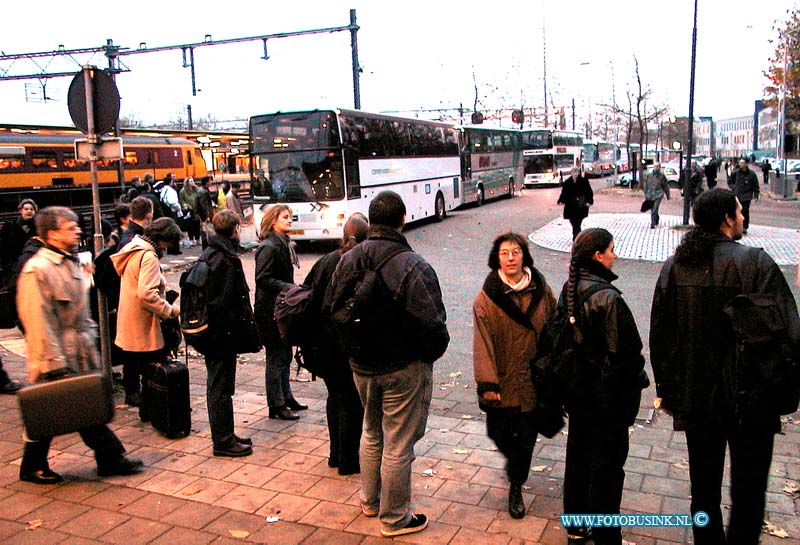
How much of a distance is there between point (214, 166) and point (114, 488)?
41.4 metres

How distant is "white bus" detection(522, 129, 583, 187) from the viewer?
4538 cm

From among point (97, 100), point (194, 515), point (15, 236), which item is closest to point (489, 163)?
point (15, 236)

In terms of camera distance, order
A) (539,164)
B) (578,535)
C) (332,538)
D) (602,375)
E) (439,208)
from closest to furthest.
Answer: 1. (602,375)
2. (578,535)
3. (332,538)
4. (439,208)
5. (539,164)

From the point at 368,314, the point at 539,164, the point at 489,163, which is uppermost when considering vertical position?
the point at 489,163

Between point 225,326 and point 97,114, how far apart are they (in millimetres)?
2466

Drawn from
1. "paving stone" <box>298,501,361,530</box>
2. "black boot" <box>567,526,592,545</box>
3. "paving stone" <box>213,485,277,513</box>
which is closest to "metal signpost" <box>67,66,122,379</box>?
"paving stone" <box>213,485,277,513</box>

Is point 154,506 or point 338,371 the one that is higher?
point 338,371

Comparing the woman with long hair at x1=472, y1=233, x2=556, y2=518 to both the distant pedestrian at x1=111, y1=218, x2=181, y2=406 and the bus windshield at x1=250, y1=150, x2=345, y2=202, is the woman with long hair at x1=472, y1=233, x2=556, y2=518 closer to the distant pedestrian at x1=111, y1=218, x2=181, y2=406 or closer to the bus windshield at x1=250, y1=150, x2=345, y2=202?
the distant pedestrian at x1=111, y1=218, x2=181, y2=406

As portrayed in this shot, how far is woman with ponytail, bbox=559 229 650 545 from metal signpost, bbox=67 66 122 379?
13.5 feet

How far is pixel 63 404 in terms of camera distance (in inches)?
176

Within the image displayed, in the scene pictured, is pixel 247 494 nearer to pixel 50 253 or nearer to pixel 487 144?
pixel 50 253

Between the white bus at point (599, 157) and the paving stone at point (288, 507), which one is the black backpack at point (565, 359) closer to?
the paving stone at point (288, 507)

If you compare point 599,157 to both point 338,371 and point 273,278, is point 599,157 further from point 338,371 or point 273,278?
point 338,371

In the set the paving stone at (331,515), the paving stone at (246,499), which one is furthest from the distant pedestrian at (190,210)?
the paving stone at (331,515)
